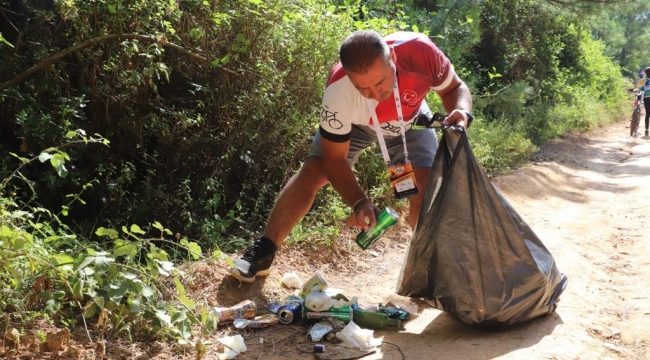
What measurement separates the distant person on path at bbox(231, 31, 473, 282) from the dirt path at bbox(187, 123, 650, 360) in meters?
0.55

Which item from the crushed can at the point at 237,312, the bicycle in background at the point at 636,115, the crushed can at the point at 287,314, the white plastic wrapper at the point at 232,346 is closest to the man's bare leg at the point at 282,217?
the crushed can at the point at 237,312

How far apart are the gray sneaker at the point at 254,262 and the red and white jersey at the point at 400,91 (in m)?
0.80

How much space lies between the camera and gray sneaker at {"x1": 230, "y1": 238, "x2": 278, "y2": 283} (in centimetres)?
373

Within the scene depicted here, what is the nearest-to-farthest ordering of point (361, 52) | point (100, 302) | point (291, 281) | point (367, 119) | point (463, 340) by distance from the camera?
point (100, 302), point (361, 52), point (463, 340), point (367, 119), point (291, 281)

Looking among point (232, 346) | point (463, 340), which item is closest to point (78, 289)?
point (232, 346)

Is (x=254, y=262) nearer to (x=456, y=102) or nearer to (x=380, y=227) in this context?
(x=380, y=227)

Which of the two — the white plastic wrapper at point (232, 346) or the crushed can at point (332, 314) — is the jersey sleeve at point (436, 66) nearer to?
the crushed can at point (332, 314)

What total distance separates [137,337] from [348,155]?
1588 mm

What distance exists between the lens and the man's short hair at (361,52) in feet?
10.00

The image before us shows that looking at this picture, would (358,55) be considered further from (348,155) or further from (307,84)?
(307,84)

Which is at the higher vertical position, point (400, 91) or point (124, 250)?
point (400, 91)

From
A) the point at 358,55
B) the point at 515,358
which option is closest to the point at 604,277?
the point at 515,358

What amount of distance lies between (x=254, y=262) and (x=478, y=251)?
52.2 inches

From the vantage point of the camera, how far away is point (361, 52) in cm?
304
